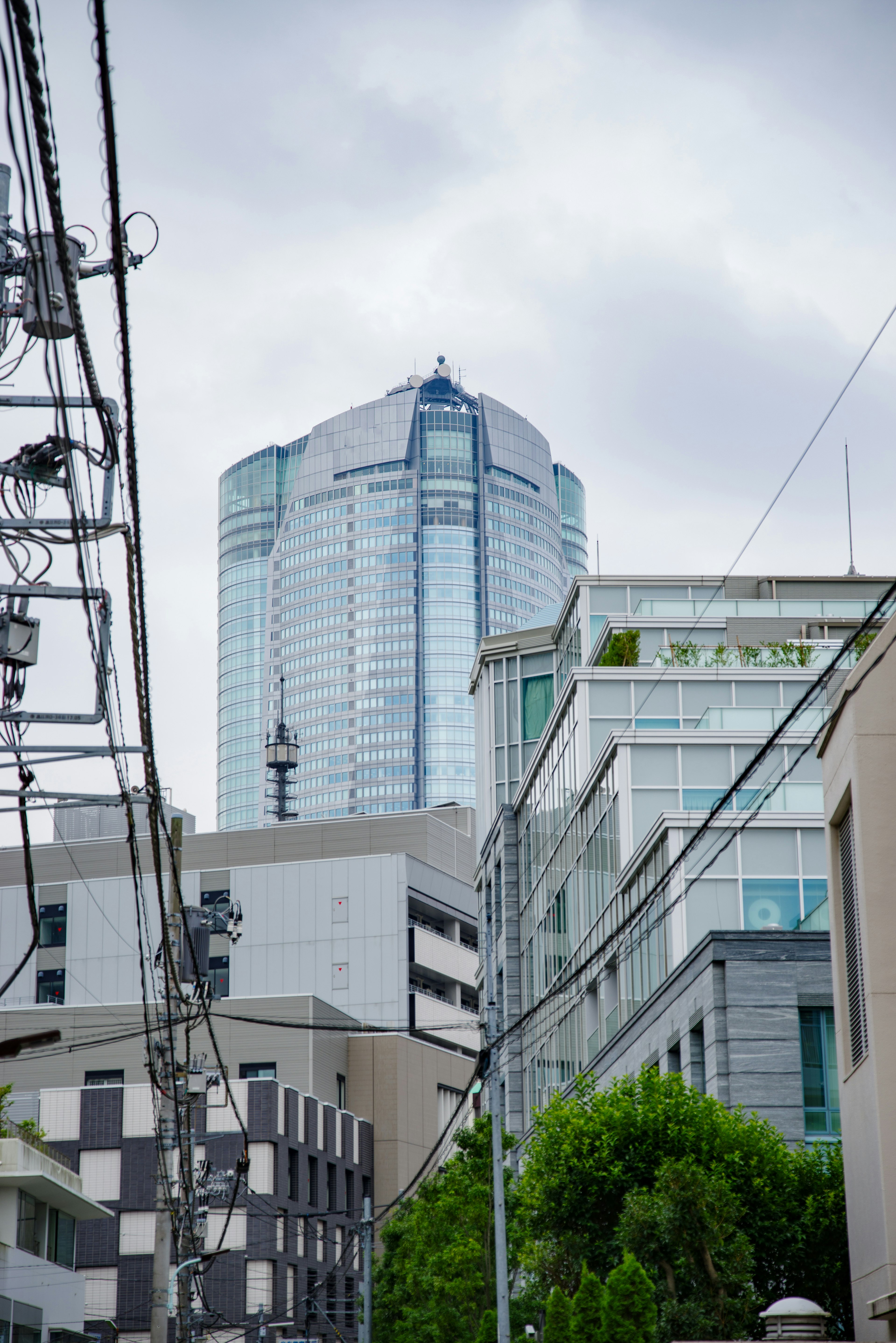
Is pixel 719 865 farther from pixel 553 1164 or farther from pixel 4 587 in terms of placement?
pixel 4 587

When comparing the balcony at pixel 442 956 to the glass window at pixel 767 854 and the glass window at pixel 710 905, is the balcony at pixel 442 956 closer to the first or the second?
the glass window at pixel 710 905

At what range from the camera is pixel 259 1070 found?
293 feet

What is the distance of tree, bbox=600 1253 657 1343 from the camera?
2031 cm

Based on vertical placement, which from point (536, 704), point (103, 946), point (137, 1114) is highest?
point (536, 704)

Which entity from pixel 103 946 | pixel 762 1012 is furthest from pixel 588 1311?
pixel 103 946

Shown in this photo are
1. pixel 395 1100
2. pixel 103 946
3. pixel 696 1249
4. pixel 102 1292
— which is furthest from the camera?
pixel 103 946

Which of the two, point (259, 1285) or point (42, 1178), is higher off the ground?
point (42, 1178)

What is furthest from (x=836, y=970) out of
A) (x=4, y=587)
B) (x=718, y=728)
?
(x=718, y=728)

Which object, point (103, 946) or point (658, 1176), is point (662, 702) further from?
point (103, 946)

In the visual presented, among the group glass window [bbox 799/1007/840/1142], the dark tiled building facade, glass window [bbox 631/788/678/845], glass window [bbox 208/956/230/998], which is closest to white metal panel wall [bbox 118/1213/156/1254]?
the dark tiled building facade

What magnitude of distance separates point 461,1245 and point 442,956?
7558 cm

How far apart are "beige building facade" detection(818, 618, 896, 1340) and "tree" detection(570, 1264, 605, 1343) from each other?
335 centimetres

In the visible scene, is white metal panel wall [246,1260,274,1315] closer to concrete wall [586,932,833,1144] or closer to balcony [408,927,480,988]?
balcony [408,927,480,988]

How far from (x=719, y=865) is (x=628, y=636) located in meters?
12.5
